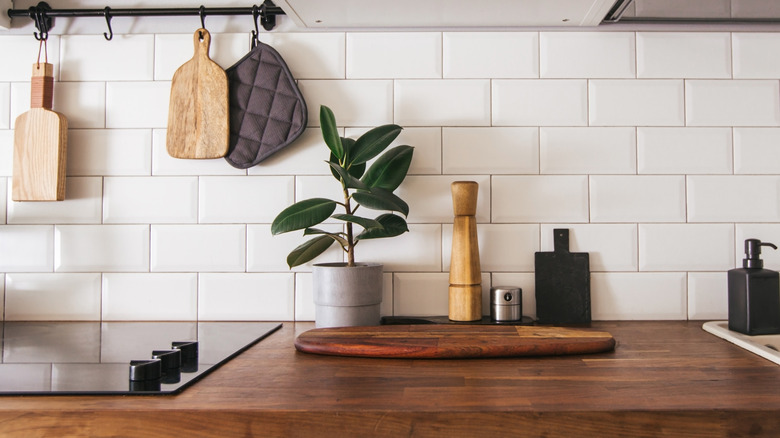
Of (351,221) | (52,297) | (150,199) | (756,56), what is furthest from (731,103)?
(52,297)

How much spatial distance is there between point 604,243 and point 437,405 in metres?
0.64

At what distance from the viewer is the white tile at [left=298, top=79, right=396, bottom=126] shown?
1.08 meters

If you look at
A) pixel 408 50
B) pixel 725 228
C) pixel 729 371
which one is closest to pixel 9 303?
pixel 408 50

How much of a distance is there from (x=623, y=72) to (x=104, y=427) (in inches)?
42.0

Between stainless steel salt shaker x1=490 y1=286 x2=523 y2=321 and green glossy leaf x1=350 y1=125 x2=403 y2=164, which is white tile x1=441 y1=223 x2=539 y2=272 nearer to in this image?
stainless steel salt shaker x1=490 y1=286 x2=523 y2=321

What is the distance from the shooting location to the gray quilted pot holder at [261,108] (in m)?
1.06

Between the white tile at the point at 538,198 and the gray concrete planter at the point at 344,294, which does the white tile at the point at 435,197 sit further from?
the gray concrete planter at the point at 344,294

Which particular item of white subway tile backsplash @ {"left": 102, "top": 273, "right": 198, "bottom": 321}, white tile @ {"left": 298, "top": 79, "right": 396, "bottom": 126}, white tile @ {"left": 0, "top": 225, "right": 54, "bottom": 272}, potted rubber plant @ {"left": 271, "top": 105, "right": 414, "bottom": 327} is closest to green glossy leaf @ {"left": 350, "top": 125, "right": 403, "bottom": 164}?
potted rubber plant @ {"left": 271, "top": 105, "right": 414, "bottom": 327}

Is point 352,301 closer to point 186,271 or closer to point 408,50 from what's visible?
point 186,271

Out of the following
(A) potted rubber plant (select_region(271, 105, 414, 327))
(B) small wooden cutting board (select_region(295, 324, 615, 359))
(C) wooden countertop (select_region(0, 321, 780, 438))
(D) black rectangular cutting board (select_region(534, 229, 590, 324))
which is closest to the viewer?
(C) wooden countertop (select_region(0, 321, 780, 438))

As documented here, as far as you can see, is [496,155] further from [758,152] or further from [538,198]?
[758,152]

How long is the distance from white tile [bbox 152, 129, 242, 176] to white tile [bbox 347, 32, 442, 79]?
32 cm

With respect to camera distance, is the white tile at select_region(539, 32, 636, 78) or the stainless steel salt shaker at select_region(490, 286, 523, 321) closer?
the stainless steel salt shaker at select_region(490, 286, 523, 321)

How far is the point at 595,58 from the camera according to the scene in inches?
42.1
